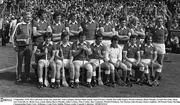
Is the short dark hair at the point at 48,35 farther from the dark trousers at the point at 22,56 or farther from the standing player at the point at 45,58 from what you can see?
the dark trousers at the point at 22,56

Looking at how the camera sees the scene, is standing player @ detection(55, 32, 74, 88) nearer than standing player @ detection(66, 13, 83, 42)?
Yes

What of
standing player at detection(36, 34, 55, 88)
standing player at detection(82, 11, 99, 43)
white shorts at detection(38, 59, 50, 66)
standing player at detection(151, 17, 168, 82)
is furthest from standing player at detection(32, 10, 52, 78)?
standing player at detection(151, 17, 168, 82)

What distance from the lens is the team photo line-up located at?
324 inches

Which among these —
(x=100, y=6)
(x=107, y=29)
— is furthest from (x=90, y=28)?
(x=100, y=6)

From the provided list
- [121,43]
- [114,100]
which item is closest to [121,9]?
A: [121,43]

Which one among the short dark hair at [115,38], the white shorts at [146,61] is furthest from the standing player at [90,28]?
the white shorts at [146,61]

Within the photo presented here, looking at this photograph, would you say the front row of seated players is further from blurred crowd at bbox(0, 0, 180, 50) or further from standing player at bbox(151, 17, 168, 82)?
blurred crowd at bbox(0, 0, 180, 50)

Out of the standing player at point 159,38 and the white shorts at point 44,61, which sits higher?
the standing player at point 159,38

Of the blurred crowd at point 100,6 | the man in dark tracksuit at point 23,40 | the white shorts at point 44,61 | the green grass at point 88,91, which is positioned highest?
the blurred crowd at point 100,6

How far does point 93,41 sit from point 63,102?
3.78 m

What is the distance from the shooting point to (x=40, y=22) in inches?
351

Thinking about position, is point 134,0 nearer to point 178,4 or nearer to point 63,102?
point 178,4

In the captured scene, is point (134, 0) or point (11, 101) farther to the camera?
point (134, 0)

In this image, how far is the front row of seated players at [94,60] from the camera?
8180mm
